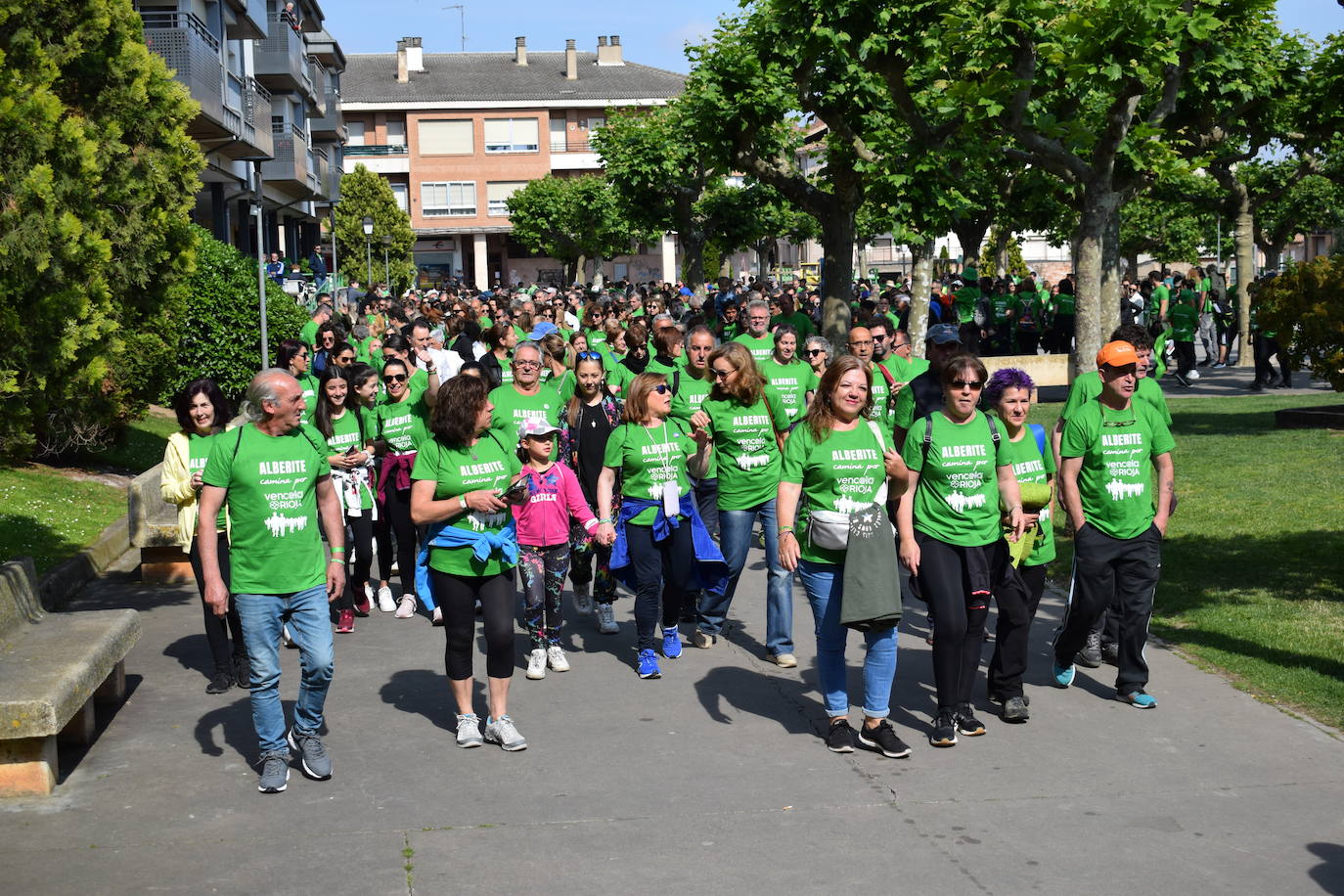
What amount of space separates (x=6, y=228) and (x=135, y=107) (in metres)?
4.01

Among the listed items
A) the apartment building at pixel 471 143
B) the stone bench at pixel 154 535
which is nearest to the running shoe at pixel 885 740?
the stone bench at pixel 154 535

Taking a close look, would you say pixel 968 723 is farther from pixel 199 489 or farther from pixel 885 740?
pixel 199 489

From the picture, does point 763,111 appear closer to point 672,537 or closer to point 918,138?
point 918,138

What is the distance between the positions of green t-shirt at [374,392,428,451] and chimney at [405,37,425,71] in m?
82.4

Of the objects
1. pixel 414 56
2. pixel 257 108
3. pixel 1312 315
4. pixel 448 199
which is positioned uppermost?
pixel 414 56

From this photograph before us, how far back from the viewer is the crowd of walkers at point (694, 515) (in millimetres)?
6277

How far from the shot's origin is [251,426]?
6.28 m

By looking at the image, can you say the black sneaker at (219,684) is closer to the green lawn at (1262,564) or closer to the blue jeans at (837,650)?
the blue jeans at (837,650)

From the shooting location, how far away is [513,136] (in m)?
84.8

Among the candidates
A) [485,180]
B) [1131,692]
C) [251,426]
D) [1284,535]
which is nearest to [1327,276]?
[1284,535]

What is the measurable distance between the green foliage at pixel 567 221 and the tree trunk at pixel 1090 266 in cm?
5264

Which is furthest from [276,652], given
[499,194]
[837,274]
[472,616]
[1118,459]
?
[499,194]

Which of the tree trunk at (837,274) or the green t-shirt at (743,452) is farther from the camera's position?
the tree trunk at (837,274)

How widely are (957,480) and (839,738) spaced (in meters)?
1.24
